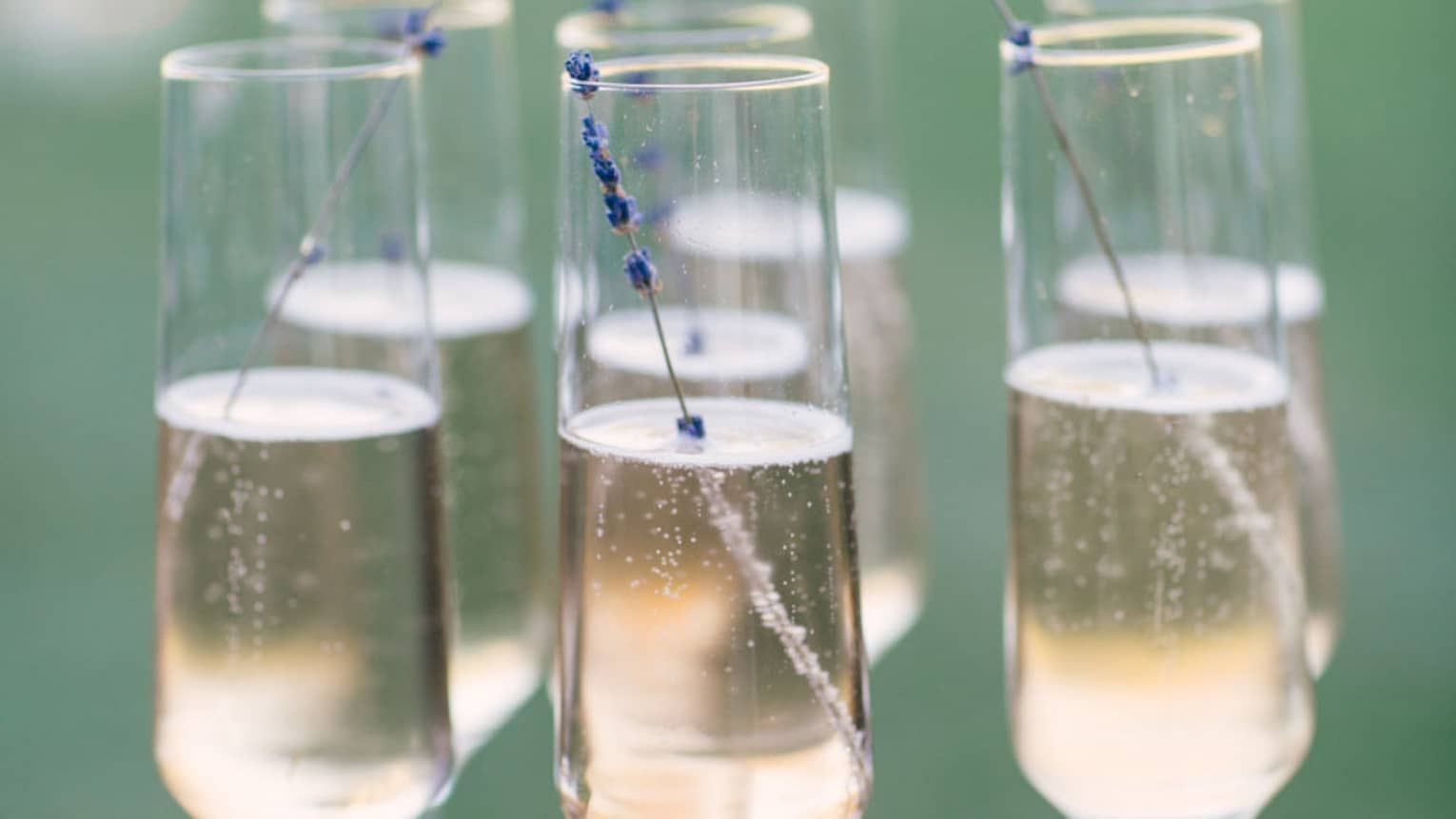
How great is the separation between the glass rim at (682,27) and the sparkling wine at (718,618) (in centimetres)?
49

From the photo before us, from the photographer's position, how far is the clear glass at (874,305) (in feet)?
6.27

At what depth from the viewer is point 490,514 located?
1.66 metres

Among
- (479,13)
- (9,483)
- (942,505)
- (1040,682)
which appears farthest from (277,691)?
(9,483)

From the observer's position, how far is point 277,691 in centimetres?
130

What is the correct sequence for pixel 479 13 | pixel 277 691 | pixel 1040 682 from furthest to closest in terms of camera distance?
pixel 479 13, pixel 1040 682, pixel 277 691

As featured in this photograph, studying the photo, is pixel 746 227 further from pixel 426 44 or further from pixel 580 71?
pixel 426 44

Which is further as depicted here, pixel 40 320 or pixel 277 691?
pixel 40 320

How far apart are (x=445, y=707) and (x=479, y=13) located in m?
0.73

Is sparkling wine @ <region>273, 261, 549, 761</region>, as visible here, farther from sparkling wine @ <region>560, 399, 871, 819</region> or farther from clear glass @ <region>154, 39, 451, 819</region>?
sparkling wine @ <region>560, 399, 871, 819</region>

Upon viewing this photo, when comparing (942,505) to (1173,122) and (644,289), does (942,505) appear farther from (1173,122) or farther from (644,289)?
(644,289)

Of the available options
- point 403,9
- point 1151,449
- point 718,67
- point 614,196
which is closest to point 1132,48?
point 1151,449

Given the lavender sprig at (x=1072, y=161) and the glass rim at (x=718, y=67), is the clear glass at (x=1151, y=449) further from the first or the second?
the glass rim at (x=718, y=67)

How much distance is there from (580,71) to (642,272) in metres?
0.13

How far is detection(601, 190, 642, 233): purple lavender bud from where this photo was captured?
43.6 inches
